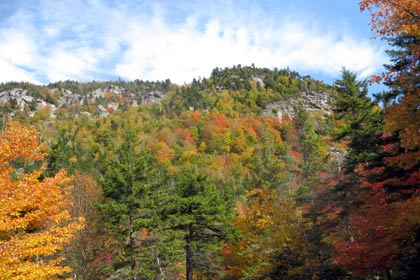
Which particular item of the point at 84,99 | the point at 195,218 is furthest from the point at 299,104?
the point at 84,99

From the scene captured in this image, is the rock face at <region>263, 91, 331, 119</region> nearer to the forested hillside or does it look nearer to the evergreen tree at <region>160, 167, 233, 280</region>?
the forested hillside

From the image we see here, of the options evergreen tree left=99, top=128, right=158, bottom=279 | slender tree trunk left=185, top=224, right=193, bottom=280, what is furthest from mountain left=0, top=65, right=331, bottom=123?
slender tree trunk left=185, top=224, right=193, bottom=280

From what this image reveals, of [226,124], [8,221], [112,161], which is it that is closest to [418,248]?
[8,221]

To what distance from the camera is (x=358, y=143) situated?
58.8ft

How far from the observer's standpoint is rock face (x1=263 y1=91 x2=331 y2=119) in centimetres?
12909

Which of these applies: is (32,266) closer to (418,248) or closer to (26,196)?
(26,196)

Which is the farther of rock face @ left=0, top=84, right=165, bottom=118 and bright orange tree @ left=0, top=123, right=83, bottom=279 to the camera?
rock face @ left=0, top=84, right=165, bottom=118

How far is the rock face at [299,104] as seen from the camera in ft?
424

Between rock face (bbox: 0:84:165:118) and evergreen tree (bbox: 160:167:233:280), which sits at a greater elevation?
rock face (bbox: 0:84:165:118)

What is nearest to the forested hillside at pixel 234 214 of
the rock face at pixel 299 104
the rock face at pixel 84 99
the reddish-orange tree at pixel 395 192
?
the reddish-orange tree at pixel 395 192

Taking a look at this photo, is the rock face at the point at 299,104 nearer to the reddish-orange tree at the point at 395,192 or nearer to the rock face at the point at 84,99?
the rock face at the point at 84,99

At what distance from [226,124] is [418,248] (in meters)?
91.7

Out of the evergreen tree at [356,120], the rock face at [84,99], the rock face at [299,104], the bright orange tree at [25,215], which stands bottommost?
the bright orange tree at [25,215]

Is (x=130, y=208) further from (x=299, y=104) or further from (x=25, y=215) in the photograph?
(x=299, y=104)
